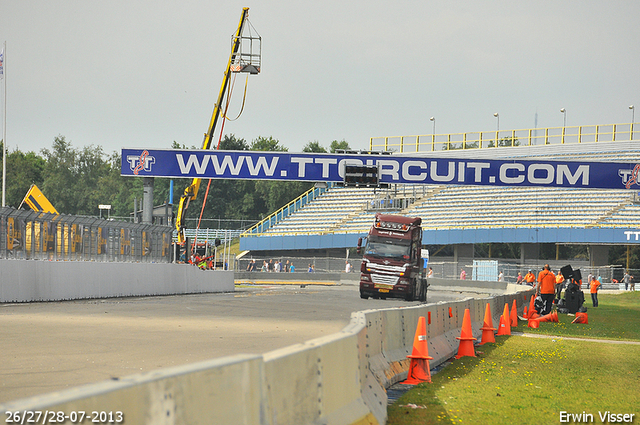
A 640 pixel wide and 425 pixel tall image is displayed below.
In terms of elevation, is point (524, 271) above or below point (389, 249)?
below

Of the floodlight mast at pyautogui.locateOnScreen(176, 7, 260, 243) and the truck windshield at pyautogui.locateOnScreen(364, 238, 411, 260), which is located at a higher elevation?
the floodlight mast at pyautogui.locateOnScreen(176, 7, 260, 243)

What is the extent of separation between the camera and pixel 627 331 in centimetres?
2120

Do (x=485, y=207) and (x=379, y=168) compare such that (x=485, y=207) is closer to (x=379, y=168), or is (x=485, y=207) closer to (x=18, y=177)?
(x=379, y=168)

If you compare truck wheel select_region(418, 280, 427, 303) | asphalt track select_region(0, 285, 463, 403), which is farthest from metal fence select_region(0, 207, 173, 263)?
truck wheel select_region(418, 280, 427, 303)

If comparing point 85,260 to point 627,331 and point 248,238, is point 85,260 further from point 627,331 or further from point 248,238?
point 248,238

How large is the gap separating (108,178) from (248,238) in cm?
5673

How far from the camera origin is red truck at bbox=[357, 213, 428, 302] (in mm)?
32875

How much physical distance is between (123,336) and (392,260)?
66.4ft

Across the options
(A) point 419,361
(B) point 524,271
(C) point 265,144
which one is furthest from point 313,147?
(A) point 419,361

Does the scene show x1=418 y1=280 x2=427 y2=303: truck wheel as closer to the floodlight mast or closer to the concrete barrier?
the floodlight mast

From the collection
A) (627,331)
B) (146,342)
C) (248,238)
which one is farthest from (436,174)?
(248,238)

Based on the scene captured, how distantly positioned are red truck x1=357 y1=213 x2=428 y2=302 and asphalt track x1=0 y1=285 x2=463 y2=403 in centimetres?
989

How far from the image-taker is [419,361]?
1042 centimetres

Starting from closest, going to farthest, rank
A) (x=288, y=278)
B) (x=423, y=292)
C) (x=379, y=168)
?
(x=379, y=168) → (x=423, y=292) → (x=288, y=278)
